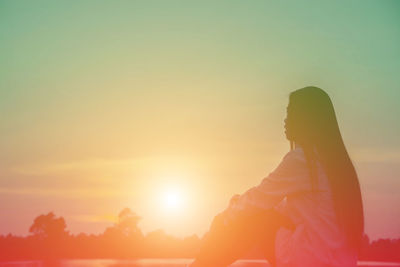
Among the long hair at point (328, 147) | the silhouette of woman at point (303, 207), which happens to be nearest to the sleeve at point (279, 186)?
the silhouette of woman at point (303, 207)

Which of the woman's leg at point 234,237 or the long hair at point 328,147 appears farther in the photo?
the long hair at point 328,147

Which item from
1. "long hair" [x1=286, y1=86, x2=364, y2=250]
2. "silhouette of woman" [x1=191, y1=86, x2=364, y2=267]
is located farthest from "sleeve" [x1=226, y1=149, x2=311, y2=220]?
"long hair" [x1=286, y1=86, x2=364, y2=250]

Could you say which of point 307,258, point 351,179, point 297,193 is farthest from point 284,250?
point 351,179

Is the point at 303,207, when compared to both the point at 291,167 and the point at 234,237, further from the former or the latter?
the point at 234,237

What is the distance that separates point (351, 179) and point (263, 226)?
3.83 ft

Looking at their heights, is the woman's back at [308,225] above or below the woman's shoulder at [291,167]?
below

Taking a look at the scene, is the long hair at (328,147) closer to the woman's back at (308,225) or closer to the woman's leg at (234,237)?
the woman's back at (308,225)

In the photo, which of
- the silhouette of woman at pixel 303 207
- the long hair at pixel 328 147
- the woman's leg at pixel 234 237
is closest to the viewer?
the woman's leg at pixel 234 237

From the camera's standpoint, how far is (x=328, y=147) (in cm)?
595

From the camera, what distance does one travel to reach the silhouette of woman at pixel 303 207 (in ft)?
18.2

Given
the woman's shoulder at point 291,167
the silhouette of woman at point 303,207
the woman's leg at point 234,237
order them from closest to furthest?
the woman's leg at point 234,237, the silhouette of woman at point 303,207, the woman's shoulder at point 291,167

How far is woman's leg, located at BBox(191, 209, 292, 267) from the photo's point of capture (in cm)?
543

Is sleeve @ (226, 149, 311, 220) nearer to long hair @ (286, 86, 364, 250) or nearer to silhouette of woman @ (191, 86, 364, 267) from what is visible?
silhouette of woman @ (191, 86, 364, 267)

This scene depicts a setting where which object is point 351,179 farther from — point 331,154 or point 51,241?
point 51,241
